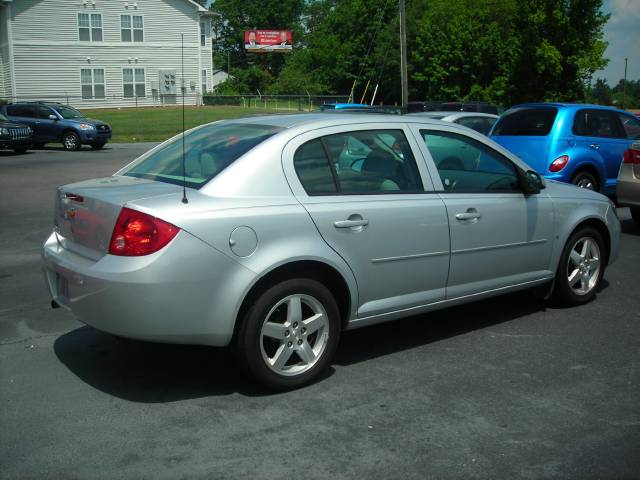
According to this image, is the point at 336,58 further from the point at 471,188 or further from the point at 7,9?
the point at 471,188

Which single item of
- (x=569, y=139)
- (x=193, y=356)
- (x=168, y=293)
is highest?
(x=569, y=139)

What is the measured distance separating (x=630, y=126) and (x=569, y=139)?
188 centimetres

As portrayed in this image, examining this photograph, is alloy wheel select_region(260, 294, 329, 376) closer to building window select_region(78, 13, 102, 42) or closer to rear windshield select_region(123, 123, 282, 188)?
rear windshield select_region(123, 123, 282, 188)

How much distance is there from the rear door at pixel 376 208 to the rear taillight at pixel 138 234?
88 centimetres

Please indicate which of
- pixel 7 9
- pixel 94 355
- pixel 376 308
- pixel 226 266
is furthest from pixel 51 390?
pixel 7 9

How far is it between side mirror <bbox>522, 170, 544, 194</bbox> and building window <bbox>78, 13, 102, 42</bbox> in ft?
154

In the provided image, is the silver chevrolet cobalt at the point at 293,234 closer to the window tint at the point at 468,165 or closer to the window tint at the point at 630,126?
the window tint at the point at 468,165

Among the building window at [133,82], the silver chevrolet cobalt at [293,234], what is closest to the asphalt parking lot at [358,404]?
the silver chevrolet cobalt at [293,234]

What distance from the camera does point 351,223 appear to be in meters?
4.62

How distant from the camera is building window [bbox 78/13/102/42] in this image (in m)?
47.5

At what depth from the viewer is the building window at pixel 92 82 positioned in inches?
1913

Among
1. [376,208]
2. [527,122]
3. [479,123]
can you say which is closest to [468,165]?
[376,208]

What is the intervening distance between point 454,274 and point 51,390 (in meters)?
2.77

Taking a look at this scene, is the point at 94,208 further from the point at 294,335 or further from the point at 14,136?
the point at 14,136
